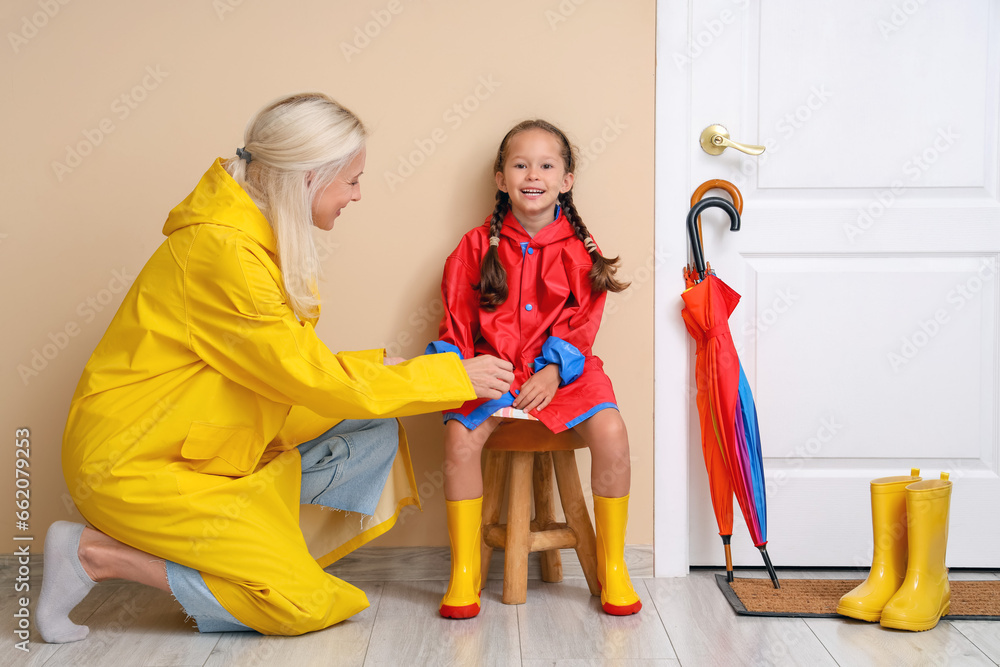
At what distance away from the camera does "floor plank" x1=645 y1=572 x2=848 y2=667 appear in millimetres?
1478

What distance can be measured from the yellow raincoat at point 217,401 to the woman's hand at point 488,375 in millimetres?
36

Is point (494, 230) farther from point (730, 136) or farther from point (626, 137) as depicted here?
point (730, 136)

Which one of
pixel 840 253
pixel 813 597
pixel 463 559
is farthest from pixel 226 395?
pixel 840 253

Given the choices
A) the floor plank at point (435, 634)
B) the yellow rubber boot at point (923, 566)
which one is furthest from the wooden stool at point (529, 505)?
the yellow rubber boot at point (923, 566)

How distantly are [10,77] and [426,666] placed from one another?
5.43 ft

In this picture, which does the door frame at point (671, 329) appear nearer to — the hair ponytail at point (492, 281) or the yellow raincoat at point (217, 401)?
the hair ponytail at point (492, 281)

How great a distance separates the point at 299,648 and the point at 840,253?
1.52 meters

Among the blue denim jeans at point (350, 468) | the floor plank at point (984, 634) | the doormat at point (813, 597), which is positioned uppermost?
the blue denim jeans at point (350, 468)

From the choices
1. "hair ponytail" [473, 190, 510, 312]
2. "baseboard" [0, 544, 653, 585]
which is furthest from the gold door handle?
"baseboard" [0, 544, 653, 585]

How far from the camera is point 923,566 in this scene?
161cm

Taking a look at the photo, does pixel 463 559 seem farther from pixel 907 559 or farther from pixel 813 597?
pixel 907 559

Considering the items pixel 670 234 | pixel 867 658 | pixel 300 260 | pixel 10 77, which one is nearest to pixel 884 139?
pixel 670 234

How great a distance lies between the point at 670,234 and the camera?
1.96 metres

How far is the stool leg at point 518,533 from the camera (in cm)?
177
